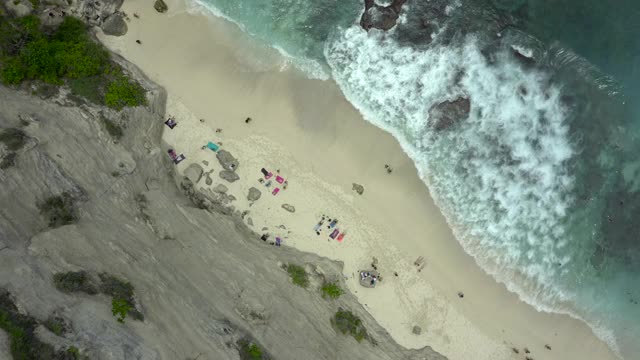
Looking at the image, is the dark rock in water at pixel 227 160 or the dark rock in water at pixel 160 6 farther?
the dark rock in water at pixel 160 6

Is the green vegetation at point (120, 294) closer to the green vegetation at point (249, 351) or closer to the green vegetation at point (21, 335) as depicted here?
the green vegetation at point (21, 335)

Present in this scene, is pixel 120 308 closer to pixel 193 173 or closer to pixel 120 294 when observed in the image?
pixel 120 294

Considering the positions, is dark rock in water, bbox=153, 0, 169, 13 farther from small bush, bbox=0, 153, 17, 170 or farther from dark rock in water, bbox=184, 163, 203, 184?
small bush, bbox=0, 153, 17, 170

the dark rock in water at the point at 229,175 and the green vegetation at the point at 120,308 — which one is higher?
the dark rock in water at the point at 229,175

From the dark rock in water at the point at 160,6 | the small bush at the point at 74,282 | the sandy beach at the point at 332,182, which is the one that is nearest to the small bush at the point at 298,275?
the sandy beach at the point at 332,182

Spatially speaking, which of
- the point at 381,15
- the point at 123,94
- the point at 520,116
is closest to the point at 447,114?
the point at 520,116

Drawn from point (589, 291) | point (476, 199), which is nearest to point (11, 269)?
point (476, 199)

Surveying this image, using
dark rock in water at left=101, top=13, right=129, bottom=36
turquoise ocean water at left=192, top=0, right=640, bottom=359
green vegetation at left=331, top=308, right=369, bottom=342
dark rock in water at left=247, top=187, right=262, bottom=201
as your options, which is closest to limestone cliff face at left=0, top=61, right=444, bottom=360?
green vegetation at left=331, top=308, right=369, bottom=342
